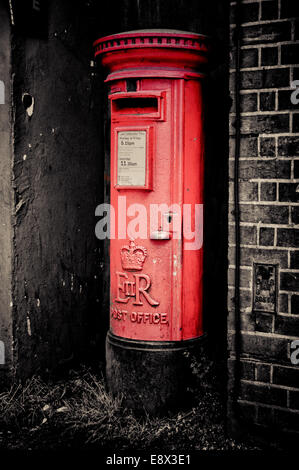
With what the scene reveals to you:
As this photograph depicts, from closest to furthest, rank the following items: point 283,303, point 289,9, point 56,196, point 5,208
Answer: point 289,9
point 283,303
point 5,208
point 56,196

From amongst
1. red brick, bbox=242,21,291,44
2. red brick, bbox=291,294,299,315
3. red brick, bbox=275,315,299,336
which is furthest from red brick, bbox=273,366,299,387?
red brick, bbox=242,21,291,44

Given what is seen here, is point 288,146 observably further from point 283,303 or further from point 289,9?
point 283,303

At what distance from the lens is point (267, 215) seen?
9.46 ft

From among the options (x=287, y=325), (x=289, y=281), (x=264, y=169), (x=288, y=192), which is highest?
(x=264, y=169)

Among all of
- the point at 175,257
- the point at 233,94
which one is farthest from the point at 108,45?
the point at 175,257

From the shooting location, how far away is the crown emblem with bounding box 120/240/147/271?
3262 millimetres

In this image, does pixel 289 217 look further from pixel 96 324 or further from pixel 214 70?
pixel 96 324

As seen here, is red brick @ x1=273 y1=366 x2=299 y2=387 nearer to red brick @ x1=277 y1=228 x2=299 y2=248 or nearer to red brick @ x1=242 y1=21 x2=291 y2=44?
red brick @ x1=277 y1=228 x2=299 y2=248

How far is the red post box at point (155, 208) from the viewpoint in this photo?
10.3 ft

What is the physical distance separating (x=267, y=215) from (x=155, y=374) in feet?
4.03

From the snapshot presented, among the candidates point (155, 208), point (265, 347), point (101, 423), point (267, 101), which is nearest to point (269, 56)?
point (267, 101)

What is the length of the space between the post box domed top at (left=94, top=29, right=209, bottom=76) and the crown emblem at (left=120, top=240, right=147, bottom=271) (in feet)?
3.69
